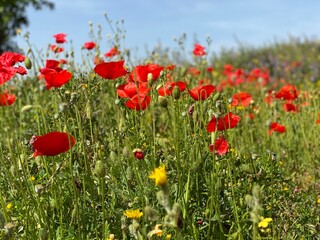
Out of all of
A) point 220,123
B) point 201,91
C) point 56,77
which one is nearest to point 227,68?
point 201,91

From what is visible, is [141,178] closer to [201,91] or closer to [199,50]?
[201,91]

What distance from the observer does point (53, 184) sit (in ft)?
8.08

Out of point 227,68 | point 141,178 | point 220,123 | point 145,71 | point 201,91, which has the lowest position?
point 227,68

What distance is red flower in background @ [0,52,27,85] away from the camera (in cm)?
225

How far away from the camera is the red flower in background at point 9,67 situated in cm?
225

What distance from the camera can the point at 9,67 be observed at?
7.75 ft

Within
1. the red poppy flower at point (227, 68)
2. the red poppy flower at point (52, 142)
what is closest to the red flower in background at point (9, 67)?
the red poppy flower at point (52, 142)

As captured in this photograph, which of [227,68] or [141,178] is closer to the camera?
[141,178]

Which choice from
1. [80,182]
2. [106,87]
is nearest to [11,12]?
[106,87]

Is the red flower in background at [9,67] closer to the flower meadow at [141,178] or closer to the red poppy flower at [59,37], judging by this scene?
the flower meadow at [141,178]

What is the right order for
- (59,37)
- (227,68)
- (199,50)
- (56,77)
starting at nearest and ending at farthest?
(56,77)
(59,37)
(199,50)
(227,68)

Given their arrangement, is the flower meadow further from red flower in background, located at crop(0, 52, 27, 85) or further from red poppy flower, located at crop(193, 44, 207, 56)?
red poppy flower, located at crop(193, 44, 207, 56)

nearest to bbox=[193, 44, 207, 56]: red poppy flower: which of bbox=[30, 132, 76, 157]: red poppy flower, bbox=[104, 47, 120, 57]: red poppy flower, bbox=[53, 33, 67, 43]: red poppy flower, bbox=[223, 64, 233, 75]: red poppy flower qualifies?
bbox=[104, 47, 120, 57]: red poppy flower

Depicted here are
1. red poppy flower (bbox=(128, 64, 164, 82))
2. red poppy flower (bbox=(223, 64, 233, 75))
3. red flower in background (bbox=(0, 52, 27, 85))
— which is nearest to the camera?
red flower in background (bbox=(0, 52, 27, 85))
